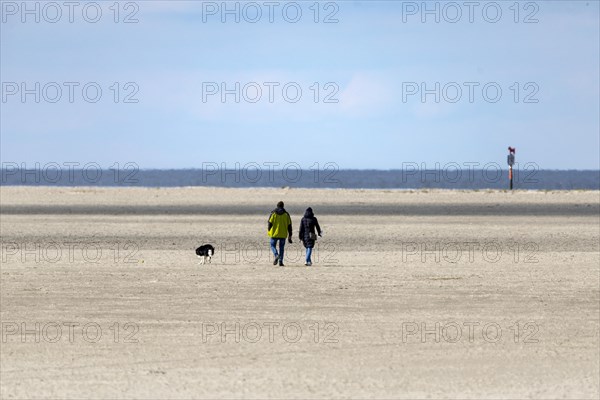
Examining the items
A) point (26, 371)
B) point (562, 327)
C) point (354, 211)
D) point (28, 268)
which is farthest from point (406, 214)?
point (26, 371)

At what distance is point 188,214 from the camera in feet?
157

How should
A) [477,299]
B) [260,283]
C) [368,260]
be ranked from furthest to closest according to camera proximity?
[368,260], [260,283], [477,299]

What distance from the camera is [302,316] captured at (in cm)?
1791

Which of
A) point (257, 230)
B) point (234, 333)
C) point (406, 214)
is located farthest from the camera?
point (406, 214)

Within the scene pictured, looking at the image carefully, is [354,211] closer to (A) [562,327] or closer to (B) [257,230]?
(B) [257,230]

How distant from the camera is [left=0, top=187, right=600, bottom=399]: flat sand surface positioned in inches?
524

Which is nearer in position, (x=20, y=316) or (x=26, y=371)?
(x=26, y=371)

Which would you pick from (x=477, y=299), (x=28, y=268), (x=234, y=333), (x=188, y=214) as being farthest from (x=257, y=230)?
(x=234, y=333)

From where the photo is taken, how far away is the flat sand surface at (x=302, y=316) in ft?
43.7

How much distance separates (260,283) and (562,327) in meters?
7.15

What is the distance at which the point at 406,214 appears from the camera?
47469 mm

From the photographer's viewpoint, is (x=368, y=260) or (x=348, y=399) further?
(x=368, y=260)

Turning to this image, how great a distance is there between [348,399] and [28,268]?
14.6m

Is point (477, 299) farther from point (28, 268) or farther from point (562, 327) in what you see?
point (28, 268)
